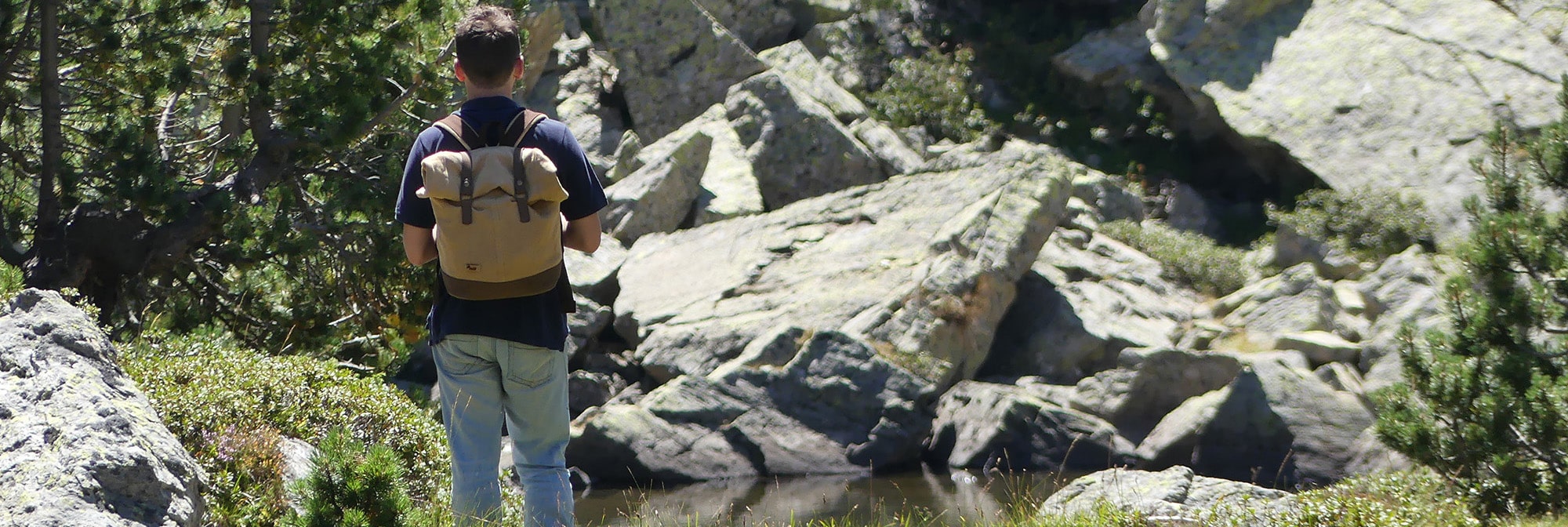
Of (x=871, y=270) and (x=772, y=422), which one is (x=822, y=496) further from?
(x=871, y=270)

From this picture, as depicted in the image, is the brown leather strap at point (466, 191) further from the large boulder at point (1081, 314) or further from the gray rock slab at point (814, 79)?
the gray rock slab at point (814, 79)

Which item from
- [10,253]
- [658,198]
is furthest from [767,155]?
[10,253]

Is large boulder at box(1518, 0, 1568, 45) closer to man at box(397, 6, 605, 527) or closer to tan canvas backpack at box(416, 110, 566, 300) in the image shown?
man at box(397, 6, 605, 527)

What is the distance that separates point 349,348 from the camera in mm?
9664

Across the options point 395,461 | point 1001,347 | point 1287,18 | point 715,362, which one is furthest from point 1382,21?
point 395,461

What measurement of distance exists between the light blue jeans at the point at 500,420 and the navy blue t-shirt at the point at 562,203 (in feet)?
0.18

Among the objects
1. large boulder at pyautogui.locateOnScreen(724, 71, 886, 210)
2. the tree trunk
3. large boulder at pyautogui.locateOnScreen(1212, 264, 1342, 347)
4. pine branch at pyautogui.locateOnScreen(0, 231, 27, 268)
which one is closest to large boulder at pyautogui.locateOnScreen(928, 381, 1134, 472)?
large boulder at pyautogui.locateOnScreen(1212, 264, 1342, 347)

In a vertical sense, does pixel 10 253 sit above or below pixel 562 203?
below

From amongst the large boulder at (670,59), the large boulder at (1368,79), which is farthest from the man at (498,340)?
the large boulder at (670,59)

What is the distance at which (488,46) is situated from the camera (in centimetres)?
402

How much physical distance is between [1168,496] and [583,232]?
3.99m

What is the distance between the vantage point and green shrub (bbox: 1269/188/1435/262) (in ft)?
62.4

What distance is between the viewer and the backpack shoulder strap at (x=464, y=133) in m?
4.05

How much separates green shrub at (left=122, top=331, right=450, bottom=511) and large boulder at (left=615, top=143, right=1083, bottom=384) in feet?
28.1
